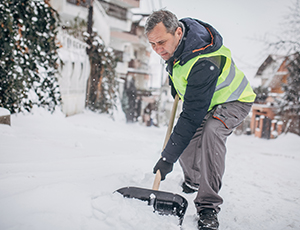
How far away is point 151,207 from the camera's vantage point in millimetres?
1580

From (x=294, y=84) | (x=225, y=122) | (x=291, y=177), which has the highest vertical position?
(x=294, y=84)

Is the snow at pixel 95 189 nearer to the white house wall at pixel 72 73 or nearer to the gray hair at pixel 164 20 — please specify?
the gray hair at pixel 164 20

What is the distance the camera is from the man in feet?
5.29

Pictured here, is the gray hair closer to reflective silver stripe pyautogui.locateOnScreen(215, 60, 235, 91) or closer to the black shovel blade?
reflective silver stripe pyautogui.locateOnScreen(215, 60, 235, 91)

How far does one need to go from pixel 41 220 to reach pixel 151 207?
68 cm

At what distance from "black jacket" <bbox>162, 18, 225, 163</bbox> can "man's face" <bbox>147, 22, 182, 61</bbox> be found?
4 centimetres

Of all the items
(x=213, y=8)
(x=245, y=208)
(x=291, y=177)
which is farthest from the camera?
(x=213, y=8)

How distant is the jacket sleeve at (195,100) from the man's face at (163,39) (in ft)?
0.80

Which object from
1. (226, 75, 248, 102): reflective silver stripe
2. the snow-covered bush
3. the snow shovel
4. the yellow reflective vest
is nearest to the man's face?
the yellow reflective vest

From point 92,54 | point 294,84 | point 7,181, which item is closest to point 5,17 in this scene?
point 7,181

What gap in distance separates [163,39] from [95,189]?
4.01 ft

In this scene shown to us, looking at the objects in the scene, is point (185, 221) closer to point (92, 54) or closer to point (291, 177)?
point (291, 177)

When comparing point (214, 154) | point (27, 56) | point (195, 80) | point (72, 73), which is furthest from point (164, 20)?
point (72, 73)

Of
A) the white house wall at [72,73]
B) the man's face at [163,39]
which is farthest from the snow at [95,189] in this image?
the white house wall at [72,73]
